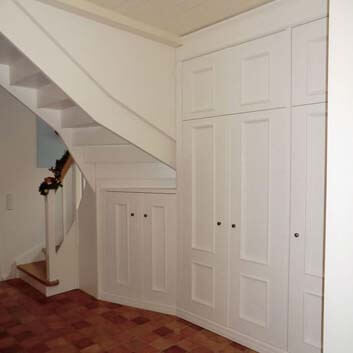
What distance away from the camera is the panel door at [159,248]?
9.12ft

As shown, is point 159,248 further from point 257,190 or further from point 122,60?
point 122,60

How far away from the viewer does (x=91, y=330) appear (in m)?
2.55

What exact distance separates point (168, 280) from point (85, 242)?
934mm

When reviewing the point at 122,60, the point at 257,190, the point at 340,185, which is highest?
the point at 122,60

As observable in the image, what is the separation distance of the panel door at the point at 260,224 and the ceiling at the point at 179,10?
67 cm

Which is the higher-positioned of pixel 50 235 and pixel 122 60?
pixel 122 60

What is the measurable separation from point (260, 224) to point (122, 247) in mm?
1312

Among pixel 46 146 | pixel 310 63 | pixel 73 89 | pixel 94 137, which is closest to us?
pixel 310 63

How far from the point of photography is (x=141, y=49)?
96.1 inches

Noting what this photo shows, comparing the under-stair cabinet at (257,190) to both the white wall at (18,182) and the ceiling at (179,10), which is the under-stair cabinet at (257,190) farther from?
the white wall at (18,182)

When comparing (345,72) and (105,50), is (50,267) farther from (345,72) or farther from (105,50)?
(345,72)

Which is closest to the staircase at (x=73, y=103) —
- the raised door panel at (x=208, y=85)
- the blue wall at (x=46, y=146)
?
the raised door panel at (x=208, y=85)

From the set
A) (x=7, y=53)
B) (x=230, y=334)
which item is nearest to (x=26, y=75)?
(x=7, y=53)

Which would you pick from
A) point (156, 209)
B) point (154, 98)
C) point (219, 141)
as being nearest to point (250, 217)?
point (219, 141)
